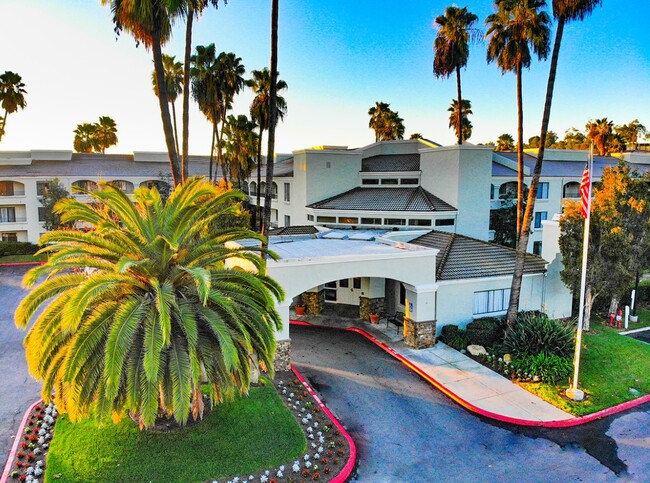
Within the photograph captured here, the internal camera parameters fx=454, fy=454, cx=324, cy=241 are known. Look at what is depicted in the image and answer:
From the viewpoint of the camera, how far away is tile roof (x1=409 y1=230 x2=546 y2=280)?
77.4 ft

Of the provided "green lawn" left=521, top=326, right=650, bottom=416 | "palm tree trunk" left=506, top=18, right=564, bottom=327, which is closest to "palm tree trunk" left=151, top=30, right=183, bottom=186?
"palm tree trunk" left=506, top=18, right=564, bottom=327

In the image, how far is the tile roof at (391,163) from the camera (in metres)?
39.0

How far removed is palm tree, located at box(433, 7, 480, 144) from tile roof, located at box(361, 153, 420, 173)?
7.44 meters

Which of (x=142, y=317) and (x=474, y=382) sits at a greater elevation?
(x=142, y=317)

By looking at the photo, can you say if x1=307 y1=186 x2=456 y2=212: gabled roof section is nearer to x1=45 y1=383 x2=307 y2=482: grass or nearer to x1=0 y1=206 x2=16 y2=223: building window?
x1=45 y1=383 x2=307 y2=482: grass

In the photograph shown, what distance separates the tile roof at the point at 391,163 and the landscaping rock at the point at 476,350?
1986cm

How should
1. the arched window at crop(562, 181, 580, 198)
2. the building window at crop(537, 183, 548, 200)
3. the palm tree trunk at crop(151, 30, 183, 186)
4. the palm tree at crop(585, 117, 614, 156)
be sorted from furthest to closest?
the palm tree at crop(585, 117, 614, 156), the arched window at crop(562, 181, 580, 198), the building window at crop(537, 183, 548, 200), the palm tree trunk at crop(151, 30, 183, 186)

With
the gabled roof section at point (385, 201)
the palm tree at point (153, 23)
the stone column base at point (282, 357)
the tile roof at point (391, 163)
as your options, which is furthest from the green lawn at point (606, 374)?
the tile roof at point (391, 163)

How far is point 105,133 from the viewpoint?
69.1m

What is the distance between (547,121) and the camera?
2027 centimetres

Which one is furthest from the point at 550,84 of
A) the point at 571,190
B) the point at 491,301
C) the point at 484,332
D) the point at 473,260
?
the point at 571,190

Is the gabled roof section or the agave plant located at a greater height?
the gabled roof section

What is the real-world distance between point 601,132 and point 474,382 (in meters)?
55.1

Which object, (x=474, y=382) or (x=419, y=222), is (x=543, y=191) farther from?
(x=474, y=382)
